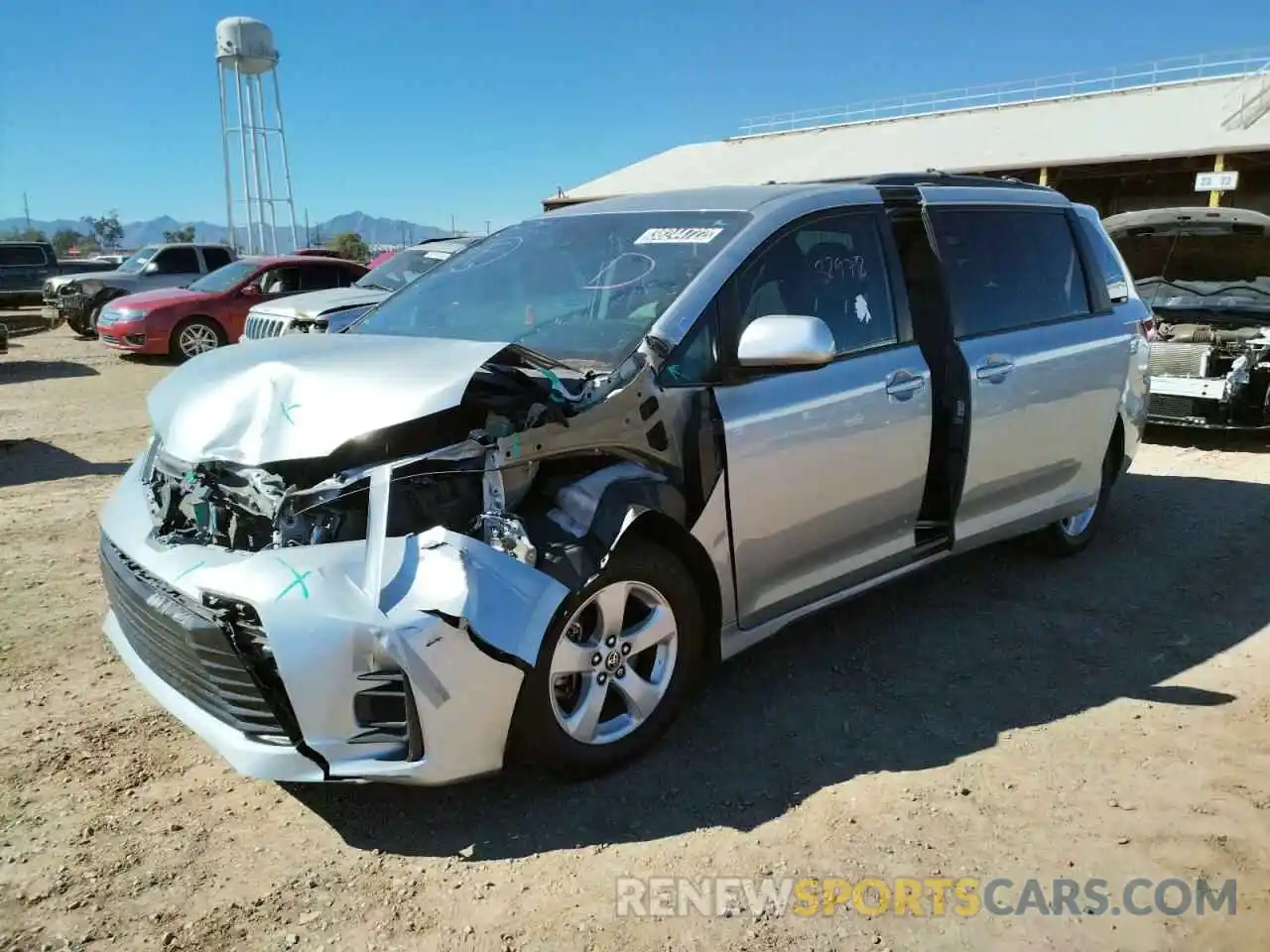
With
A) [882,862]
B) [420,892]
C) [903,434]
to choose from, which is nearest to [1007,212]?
[903,434]

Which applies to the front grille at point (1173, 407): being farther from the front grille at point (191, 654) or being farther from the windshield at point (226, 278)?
the windshield at point (226, 278)

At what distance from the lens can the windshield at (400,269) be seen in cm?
1229

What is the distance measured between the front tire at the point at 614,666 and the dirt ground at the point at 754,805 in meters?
0.16

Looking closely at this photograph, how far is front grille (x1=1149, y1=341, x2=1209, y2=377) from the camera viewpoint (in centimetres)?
802

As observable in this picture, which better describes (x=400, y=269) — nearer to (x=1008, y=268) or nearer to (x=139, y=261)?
(x=139, y=261)

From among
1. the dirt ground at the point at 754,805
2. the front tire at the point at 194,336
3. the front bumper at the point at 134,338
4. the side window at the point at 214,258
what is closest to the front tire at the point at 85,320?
the side window at the point at 214,258

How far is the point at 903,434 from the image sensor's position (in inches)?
154

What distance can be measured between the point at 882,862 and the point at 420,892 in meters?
1.28

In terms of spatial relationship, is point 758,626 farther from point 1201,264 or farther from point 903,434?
point 1201,264

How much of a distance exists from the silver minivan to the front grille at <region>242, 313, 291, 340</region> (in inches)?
269

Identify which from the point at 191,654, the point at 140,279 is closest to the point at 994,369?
the point at 191,654

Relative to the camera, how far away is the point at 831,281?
3822 millimetres

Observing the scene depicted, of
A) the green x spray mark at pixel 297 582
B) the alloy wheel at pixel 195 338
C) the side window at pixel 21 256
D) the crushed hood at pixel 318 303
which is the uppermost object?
the side window at pixel 21 256

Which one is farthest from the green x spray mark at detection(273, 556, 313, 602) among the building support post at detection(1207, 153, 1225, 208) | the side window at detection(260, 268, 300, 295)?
the building support post at detection(1207, 153, 1225, 208)
